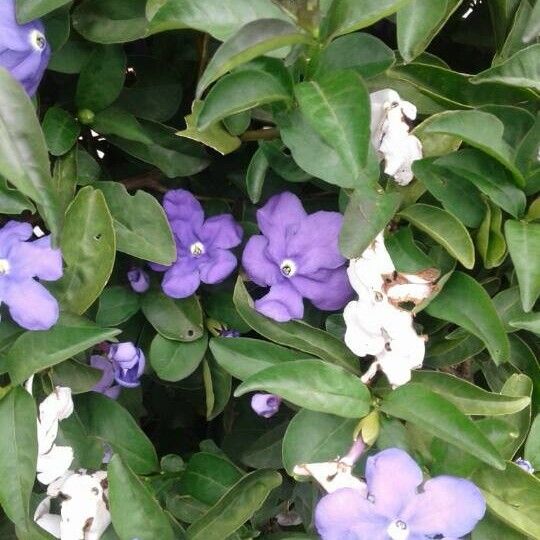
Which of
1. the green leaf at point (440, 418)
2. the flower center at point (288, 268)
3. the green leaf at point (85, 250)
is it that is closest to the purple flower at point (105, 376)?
the green leaf at point (85, 250)

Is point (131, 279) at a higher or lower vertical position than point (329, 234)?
lower

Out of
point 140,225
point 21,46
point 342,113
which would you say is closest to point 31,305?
point 140,225

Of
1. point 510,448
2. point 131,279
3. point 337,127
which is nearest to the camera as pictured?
point 337,127

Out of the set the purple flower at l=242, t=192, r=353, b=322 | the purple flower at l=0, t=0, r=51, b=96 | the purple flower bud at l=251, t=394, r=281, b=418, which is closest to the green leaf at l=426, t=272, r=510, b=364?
the purple flower at l=242, t=192, r=353, b=322

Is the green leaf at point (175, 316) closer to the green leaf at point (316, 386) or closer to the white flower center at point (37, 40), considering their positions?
the green leaf at point (316, 386)

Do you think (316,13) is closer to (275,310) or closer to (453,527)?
(275,310)

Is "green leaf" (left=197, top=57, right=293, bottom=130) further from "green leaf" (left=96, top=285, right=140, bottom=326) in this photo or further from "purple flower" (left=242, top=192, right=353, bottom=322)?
"green leaf" (left=96, top=285, right=140, bottom=326)

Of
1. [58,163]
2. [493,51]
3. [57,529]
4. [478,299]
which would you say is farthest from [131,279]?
[493,51]
